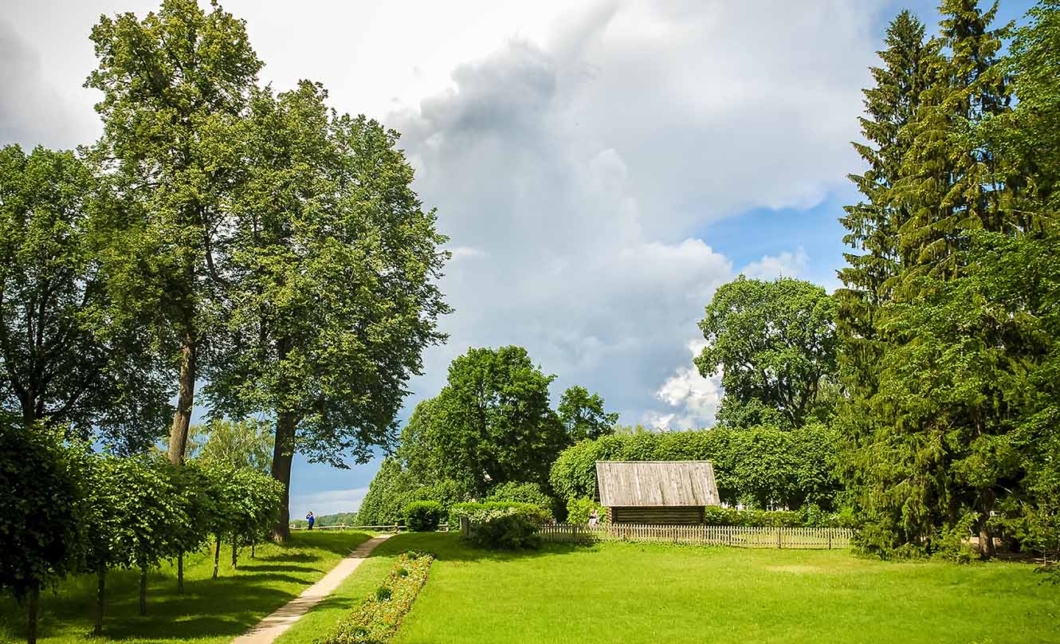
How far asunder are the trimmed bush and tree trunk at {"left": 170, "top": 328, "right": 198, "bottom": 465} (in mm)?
10752

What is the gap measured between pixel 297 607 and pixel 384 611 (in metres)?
3.09

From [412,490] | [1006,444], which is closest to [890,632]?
[1006,444]

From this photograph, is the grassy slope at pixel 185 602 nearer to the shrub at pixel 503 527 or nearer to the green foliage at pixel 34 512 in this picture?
the green foliage at pixel 34 512

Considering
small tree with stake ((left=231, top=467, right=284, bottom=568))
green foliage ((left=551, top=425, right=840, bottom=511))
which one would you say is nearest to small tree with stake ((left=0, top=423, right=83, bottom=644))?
small tree with stake ((left=231, top=467, right=284, bottom=568))

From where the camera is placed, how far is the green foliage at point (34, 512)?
34.4 ft

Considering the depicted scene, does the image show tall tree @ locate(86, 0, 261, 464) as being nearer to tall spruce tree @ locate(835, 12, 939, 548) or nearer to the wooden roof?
the wooden roof

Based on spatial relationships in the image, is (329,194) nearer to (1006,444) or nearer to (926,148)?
(926,148)

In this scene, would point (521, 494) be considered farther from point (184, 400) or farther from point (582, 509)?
point (184, 400)

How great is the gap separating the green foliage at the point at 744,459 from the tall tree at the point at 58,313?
2886 centimetres

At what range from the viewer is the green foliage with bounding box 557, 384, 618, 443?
7169 cm

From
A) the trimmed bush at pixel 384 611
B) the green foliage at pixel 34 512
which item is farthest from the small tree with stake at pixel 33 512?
the trimmed bush at pixel 384 611

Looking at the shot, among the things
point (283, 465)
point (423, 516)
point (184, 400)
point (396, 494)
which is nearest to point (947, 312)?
point (283, 465)

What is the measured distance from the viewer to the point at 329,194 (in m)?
33.6

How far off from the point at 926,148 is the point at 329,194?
25.4 m
